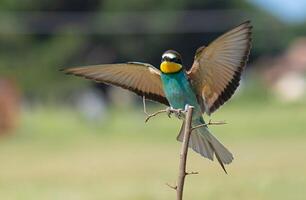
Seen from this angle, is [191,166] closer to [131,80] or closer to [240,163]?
[240,163]

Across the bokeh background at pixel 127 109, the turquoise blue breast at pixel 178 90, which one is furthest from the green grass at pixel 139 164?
the turquoise blue breast at pixel 178 90

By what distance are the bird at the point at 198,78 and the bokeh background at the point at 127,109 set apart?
2365 mm

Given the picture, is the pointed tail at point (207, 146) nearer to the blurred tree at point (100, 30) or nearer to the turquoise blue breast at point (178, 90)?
the turquoise blue breast at point (178, 90)

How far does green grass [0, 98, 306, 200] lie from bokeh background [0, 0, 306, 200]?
2cm

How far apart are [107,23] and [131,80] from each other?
36.0 meters

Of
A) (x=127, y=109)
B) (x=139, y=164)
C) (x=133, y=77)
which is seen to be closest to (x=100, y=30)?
(x=127, y=109)

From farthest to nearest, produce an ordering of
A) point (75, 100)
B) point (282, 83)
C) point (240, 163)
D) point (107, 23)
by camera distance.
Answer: point (282, 83) → point (107, 23) → point (75, 100) → point (240, 163)

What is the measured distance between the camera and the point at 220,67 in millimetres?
2406

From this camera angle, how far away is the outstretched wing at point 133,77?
2410 millimetres

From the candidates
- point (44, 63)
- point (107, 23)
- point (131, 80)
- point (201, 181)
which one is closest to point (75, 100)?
point (44, 63)

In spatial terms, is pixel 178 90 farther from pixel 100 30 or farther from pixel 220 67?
pixel 100 30

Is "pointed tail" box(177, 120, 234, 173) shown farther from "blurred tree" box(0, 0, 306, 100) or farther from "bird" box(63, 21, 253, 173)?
"blurred tree" box(0, 0, 306, 100)

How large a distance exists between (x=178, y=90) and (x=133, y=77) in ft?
0.37

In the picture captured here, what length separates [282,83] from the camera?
4441 cm
